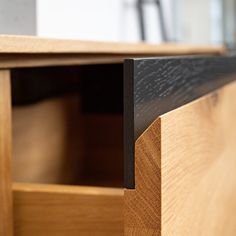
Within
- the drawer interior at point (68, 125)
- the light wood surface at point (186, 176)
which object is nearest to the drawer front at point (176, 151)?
the light wood surface at point (186, 176)

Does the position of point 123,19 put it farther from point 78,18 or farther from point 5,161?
point 5,161

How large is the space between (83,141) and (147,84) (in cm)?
81

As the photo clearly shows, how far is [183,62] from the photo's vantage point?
0.55 metres

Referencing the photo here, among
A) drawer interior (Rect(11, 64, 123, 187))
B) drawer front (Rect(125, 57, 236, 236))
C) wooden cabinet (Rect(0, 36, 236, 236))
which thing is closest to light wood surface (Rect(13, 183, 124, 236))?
wooden cabinet (Rect(0, 36, 236, 236))

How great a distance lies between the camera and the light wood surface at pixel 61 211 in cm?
56

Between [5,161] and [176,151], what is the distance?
0.73 feet

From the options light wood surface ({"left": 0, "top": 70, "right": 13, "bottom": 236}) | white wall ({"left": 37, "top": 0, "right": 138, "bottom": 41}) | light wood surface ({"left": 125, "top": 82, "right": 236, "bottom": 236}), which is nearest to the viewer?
light wood surface ({"left": 125, "top": 82, "right": 236, "bottom": 236})

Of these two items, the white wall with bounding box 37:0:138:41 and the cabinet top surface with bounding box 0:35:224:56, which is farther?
the white wall with bounding box 37:0:138:41

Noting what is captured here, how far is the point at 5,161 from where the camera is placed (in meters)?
0.56

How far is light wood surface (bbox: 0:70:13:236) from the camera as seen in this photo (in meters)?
0.55

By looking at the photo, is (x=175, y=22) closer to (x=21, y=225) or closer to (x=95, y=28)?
(x=95, y=28)

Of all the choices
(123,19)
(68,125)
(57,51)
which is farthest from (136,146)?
(123,19)

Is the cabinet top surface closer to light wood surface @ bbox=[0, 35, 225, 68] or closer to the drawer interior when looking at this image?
light wood surface @ bbox=[0, 35, 225, 68]

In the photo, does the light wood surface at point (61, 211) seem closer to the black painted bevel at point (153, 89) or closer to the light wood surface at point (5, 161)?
the light wood surface at point (5, 161)
